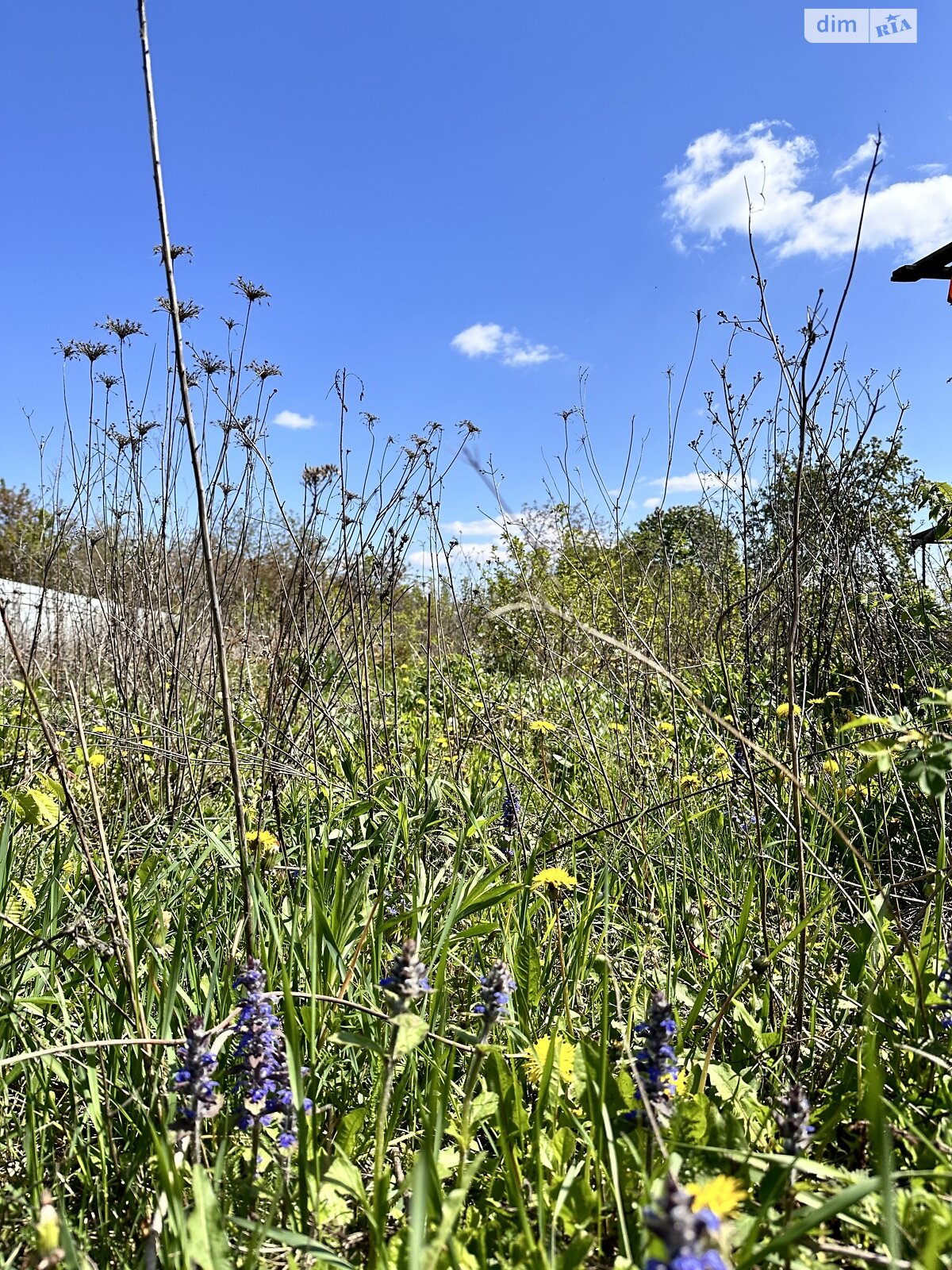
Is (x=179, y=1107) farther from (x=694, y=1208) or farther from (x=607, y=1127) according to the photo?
(x=694, y=1208)

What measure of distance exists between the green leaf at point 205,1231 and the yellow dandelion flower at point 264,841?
1.13 m

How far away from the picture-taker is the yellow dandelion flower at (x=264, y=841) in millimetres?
1959

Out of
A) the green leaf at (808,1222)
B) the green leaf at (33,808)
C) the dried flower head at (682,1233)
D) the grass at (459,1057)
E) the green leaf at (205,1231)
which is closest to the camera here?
the dried flower head at (682,1233)

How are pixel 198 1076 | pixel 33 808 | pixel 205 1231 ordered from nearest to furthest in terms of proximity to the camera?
pixel 205 1231 < pixel 198 1076 < pixel 33 808

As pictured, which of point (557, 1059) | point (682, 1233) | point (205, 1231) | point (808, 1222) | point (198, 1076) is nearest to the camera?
point (682, 1233)

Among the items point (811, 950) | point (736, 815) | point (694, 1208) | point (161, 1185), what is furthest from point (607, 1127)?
point (736, 815)

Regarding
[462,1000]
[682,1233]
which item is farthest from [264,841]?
[682,1233]

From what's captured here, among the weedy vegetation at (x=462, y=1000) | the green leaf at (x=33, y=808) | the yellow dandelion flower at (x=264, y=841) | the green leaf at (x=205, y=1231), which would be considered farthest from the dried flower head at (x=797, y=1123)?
the yellow dandelion flower at (x=264, y=841)

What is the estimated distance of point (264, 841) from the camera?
6.61 feet

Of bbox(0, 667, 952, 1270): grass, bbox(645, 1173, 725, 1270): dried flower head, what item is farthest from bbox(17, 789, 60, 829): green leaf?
bbox(645, 1173, 725, 1270): dried flower head

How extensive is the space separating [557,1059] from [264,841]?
3.52 ft

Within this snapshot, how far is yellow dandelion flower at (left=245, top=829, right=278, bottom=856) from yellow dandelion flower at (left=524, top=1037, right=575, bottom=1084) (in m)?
0.90

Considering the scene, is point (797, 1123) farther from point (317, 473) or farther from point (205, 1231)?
point (317, 473)

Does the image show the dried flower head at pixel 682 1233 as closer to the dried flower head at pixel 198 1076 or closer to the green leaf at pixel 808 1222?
the green leaf at pixel 808 1222
